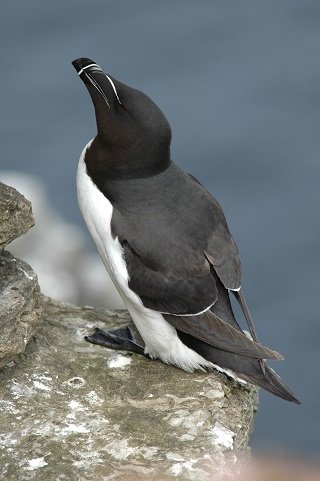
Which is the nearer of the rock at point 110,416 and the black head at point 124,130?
the rock at point 110,416

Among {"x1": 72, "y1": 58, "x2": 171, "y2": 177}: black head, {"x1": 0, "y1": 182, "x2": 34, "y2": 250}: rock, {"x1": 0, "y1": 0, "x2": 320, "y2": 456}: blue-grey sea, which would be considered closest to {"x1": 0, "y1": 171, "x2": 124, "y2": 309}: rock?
{"x1": 0, "y1": 0, "x2": 320, "y2": 456}: blue-grey sea

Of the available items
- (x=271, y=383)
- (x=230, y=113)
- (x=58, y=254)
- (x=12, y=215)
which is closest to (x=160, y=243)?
(x=12, y=215)

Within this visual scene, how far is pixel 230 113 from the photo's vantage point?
1175cm

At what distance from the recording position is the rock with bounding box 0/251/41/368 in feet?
18.4

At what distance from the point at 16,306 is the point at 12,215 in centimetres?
45

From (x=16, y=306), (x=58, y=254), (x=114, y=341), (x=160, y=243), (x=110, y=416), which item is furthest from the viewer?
(x=58, y=254)

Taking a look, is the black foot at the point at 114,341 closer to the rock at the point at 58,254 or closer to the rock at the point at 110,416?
the rock at the point at 110,416

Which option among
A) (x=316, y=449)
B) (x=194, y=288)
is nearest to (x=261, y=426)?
(x=316, y=449)

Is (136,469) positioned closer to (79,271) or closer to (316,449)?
(316,449)

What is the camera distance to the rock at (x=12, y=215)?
5.70 m

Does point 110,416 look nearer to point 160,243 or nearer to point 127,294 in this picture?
point 127,294

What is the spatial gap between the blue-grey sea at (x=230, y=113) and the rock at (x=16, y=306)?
423 cm

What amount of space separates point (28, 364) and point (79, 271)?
16.6 feet

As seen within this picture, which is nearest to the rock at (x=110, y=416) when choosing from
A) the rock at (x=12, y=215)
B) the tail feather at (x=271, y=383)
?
the tail feather at (x=271, y=383)
